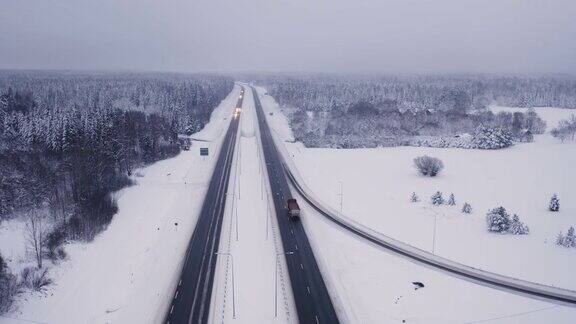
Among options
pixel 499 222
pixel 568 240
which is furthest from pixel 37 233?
pixel 568 240

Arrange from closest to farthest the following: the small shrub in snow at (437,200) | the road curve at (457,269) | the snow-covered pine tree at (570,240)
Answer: the road curve at (457,269), the snow-covered pine tree at (570,240), the small shrub in snow at (437,200)

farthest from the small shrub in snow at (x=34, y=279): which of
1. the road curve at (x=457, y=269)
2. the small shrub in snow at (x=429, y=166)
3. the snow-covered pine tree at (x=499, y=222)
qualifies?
the small shrub in snow at (x=429, y=166)

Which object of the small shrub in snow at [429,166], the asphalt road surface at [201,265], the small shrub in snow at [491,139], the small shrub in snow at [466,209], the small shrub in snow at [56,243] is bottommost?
the asphalt road surface at [201,265]

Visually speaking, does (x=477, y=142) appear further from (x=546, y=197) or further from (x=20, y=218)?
(x=20, y=218)

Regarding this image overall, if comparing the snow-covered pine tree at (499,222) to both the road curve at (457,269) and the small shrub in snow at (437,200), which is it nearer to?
the small shrub in snow at (437,200)

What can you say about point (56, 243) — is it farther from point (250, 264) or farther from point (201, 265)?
point (250, 264)

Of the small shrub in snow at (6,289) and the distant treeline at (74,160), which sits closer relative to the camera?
the small shrub in snow at (6,289)

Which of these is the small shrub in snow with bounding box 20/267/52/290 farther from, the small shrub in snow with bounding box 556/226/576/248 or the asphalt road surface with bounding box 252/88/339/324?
the small shrub in snow with bounding box 556/226/576/248
